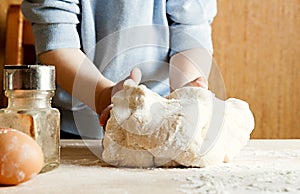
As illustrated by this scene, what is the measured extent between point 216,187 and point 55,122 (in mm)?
193

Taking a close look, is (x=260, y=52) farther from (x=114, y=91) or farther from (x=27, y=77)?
(x=27, y=77)

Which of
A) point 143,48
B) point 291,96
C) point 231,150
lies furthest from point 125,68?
point 291,96

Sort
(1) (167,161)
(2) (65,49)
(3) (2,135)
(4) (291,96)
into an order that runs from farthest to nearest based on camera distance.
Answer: (4) (291,96)
(2) (65,49)
(1) (167,161)
(3) (2,135)

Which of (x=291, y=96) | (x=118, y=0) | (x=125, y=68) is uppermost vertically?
(x=118, y=0)

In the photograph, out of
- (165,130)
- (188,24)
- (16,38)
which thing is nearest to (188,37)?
(188,24)

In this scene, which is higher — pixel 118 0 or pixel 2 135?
pixel 118 0

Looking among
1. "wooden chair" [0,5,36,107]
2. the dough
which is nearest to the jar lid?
the dough

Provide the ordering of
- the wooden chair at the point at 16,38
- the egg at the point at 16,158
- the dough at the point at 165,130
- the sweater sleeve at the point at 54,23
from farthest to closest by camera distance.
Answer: the wooden chair at the point at 16,38 < the sweater sleeve at the point at 54,23 < the dough at the point at 165,130 < the egg at the point at 16,158

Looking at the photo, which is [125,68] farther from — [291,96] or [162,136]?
[291,96]

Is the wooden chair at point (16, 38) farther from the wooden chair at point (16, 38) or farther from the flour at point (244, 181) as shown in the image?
the flour at point (244, 181)

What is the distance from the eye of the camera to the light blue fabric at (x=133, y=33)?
92 centimetres

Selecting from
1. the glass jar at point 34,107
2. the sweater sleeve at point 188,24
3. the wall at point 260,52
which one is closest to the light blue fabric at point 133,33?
the sweater sleeve at point 188,24

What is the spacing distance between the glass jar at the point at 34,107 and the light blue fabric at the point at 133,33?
31 cm

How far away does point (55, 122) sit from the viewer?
59 centimetres
